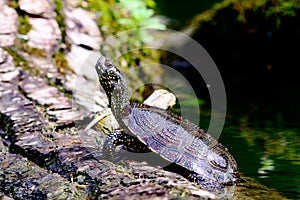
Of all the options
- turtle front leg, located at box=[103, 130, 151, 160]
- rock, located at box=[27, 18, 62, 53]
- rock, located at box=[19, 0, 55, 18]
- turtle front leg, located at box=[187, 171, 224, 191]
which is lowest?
turtle front leg, located at box=[187, 171, 224, 191]

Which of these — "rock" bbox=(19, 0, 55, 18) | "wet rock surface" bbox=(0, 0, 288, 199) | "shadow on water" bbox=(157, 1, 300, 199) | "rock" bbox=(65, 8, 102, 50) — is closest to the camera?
"wet rock surface" bbox=(0, 0, 288, 199)

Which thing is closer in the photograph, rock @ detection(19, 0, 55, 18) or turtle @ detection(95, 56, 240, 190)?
turtle @ detection(95, 56, 240, 190)

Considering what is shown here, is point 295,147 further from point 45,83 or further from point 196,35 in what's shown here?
point 196,35

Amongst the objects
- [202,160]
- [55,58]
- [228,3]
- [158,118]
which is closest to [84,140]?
[158,118]

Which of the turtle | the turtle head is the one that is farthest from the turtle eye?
the turtle head

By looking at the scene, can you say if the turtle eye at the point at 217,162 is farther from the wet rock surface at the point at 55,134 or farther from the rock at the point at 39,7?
the rock at the point at 39,7

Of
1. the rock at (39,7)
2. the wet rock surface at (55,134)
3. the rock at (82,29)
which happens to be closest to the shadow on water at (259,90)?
the wet rock surface at (55,134)

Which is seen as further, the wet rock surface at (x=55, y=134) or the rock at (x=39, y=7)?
the rock at (x=39, y=7)

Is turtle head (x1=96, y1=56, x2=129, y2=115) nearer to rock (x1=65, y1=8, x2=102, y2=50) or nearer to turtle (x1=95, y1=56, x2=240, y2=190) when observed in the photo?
turtle (x1=95, y1=56, x2=240, y2=190)
